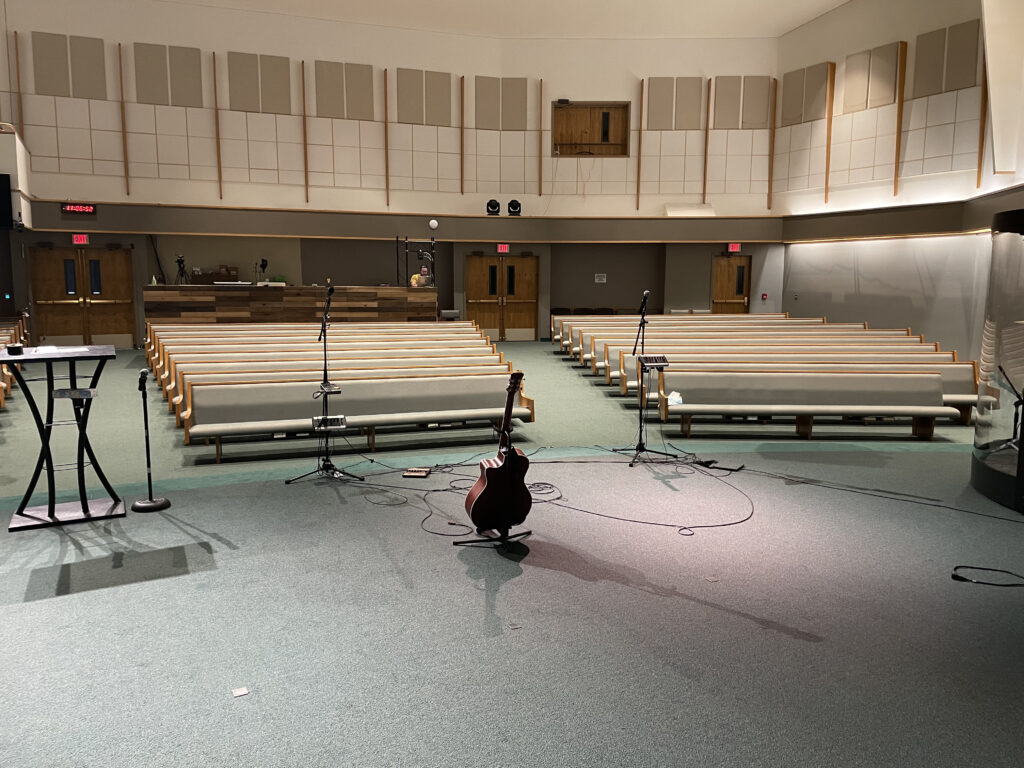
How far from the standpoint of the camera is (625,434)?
6680 mm

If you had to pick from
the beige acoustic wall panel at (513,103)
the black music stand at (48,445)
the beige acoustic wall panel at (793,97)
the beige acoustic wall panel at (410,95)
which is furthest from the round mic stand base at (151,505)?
the beige acoustic wall panel at (793,97)

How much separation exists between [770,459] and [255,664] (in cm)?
426

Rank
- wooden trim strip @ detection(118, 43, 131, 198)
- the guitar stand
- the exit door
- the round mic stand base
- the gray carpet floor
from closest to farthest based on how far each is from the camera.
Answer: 1. the gray carpet floor
2. the guitar stand
3. the round mic stand base
4. wooden trim strip @ detection(118, 43, 131, 198)
5. the exit door

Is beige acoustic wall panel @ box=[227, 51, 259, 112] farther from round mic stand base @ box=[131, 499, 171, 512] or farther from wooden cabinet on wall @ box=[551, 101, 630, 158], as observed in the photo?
round mic stand base @ box=[131, 499, 171, 512]

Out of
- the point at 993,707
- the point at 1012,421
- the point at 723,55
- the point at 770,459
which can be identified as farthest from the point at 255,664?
the point at 723,55

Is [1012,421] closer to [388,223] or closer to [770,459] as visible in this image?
[770,459]

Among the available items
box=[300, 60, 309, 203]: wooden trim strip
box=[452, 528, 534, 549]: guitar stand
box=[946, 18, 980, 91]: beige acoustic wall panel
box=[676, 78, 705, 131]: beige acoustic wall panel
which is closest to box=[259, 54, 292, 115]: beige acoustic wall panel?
box=[300, 60, 309, 203]: wooden trim strip

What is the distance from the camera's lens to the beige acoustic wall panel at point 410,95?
1333cm

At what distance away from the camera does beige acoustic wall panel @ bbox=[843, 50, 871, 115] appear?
38.9 ft

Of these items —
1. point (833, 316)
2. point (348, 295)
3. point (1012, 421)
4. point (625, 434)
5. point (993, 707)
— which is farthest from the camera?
point (833, 316)

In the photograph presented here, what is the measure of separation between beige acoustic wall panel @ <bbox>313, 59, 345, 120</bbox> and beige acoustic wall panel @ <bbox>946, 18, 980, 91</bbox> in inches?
374

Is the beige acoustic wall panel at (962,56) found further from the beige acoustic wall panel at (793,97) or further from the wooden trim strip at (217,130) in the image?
the wooden trim strip at (217,130)

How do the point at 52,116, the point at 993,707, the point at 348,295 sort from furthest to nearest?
1. the point at 52,116
2. the point at 348,295
3. the point at 993,707

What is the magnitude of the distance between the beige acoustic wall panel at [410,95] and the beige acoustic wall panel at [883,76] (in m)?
7.45
